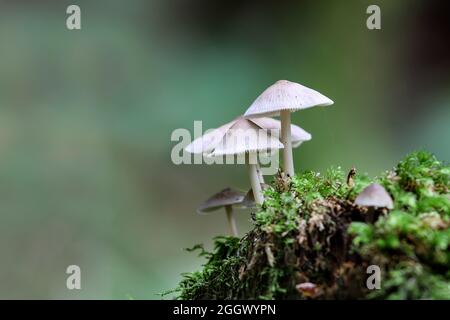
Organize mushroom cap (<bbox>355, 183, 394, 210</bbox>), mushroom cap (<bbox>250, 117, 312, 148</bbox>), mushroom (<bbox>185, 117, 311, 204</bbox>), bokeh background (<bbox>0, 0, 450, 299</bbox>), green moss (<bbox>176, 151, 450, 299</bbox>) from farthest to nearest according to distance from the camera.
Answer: bokeh background (<bbox>0, 0, 450, 299</bbox>) < mushroom cap (<bbox>250, 117, 312, 148</bbox>) < mushroom (<bbox>185, 117, 311, 204</bbox>) < mushroom cap (<bbox>355, 183, 394, 210</bbox>) < green moss (<bbox>176, 151, 450, 299</bbox>)

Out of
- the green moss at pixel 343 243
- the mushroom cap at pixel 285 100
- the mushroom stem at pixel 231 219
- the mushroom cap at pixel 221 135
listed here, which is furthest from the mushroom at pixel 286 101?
the mushroom stem at pixel 231 219

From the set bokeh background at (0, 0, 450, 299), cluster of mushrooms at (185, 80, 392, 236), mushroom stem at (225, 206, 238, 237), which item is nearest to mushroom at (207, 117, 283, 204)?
cluster of mushrooms at (185, 80, 392, 236)

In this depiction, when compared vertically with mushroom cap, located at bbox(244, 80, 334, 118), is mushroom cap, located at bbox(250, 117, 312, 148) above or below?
below

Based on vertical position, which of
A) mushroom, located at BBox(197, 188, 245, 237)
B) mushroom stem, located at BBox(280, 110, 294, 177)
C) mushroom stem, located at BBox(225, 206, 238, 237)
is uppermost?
mushroom stem, located at BBox(280, 110, 294, 177)

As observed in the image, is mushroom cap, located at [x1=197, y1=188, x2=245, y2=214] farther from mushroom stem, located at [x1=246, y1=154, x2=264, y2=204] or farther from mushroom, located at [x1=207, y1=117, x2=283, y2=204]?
mushroom, located at [x1=207, y1=117, x2=283, y2=204]

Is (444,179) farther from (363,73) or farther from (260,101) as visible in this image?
(363,73)

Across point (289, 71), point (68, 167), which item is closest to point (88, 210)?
point (68, 167)
